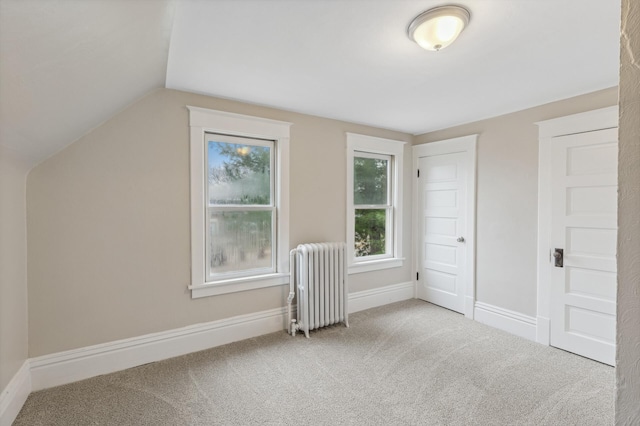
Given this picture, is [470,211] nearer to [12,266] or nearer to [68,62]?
[68,62]

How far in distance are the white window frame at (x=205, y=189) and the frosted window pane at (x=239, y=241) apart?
3.7 inches

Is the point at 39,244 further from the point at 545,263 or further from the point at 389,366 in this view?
the point at 545,263

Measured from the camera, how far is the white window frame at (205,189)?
2.70 m

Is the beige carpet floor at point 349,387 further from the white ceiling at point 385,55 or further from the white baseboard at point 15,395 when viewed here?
the white ceiling at point 385,55

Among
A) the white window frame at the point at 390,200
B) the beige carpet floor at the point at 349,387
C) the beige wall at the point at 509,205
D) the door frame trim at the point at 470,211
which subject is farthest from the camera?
the white window frame at the point at 390,200

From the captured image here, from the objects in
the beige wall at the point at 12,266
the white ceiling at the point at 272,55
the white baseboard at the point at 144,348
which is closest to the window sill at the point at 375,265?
the white baseboard at the point at 144,348

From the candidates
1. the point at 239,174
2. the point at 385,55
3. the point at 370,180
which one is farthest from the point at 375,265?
the point at 385,55

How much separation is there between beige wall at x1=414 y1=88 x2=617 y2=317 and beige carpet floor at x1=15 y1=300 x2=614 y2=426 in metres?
0.57

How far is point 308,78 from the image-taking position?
7.74 feet

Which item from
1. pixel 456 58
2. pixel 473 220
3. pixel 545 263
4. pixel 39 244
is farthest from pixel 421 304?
pixel 39 244

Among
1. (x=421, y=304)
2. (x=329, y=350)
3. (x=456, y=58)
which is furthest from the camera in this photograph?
(x=421, y=304)

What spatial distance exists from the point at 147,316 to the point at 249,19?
2334mm

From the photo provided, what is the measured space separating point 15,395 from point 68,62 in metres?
2.02

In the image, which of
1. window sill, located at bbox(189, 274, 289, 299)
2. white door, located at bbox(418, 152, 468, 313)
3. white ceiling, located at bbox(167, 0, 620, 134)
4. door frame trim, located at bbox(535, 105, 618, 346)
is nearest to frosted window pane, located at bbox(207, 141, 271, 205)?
white ceiling, located at bbox(167, 0, 620, 134)
